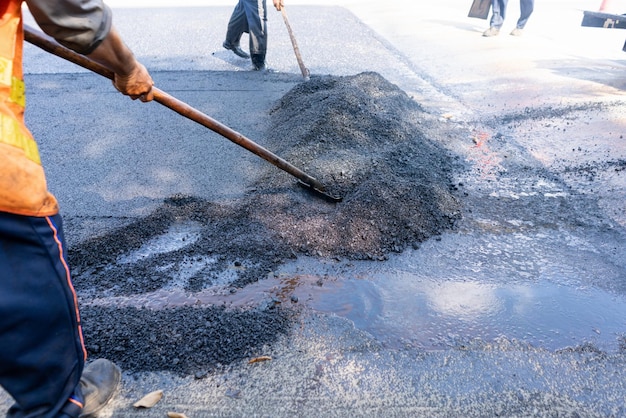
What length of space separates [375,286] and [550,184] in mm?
1985

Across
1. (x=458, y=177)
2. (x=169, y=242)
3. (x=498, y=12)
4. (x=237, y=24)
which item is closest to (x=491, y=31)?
(x=498, y=12)

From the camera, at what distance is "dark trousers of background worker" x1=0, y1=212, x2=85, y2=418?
4.64 ft

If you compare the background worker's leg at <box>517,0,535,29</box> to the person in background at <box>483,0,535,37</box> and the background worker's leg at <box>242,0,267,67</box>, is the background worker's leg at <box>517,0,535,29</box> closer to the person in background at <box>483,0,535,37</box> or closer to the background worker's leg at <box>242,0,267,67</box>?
the person in background at <box>483,0,535,37</box>

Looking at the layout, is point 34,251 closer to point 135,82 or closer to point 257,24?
point 135,82

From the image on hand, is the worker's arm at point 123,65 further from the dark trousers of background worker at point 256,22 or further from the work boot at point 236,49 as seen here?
the work boot at point 236,49

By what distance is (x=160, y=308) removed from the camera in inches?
96.9

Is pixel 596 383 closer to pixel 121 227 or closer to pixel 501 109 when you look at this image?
pixel 121 227

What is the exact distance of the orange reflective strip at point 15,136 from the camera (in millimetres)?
1369

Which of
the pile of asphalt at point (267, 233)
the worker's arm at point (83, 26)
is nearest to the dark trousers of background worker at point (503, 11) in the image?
the pile of asphalt at point (267, 233)

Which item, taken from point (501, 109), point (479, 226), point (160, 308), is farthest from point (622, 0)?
point (160, 308)

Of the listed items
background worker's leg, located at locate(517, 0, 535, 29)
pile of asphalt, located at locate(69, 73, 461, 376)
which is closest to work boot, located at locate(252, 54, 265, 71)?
pile of asphalt, located at locate(69, 73, 461, 376)

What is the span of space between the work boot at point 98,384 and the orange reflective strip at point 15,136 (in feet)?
3.06

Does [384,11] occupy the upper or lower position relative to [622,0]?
lower

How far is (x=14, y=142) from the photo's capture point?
4.59ft
